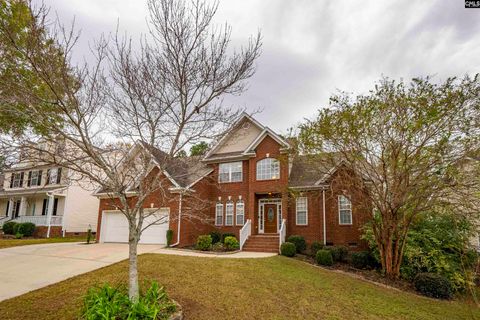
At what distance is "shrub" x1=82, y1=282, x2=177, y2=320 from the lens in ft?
18.4

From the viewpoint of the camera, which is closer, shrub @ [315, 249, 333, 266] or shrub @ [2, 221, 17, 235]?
shrub @ [315, 249, 333, 266]

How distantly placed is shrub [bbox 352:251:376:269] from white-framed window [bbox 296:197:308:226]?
4.09 m

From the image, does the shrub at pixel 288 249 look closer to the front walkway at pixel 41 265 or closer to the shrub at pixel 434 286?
the front walkway at pixel 41 265

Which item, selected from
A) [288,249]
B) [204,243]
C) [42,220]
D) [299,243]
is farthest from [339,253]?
[42,220]

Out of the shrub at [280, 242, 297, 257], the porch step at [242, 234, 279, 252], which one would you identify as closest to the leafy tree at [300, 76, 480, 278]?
the shrub at [280, 242, 297, 257]

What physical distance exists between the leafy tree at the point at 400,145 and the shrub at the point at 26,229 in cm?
2357

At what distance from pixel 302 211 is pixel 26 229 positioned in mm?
22181

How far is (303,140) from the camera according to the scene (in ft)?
45.0

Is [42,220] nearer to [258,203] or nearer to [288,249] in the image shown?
[258,203]

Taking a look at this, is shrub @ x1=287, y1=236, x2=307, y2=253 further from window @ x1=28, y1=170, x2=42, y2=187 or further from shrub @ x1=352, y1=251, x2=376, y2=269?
window @ x1=28, y1=170, x2=42, y2=187

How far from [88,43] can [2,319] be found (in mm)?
6649

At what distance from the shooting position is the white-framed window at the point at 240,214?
1895 centimetres

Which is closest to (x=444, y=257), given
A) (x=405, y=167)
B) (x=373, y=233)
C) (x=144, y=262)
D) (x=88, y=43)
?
(x=373, y=233)

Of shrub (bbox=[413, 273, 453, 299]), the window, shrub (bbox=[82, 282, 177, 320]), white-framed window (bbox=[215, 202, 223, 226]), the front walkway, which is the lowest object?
shrub (bbox=[413, 273, 453, 299])
